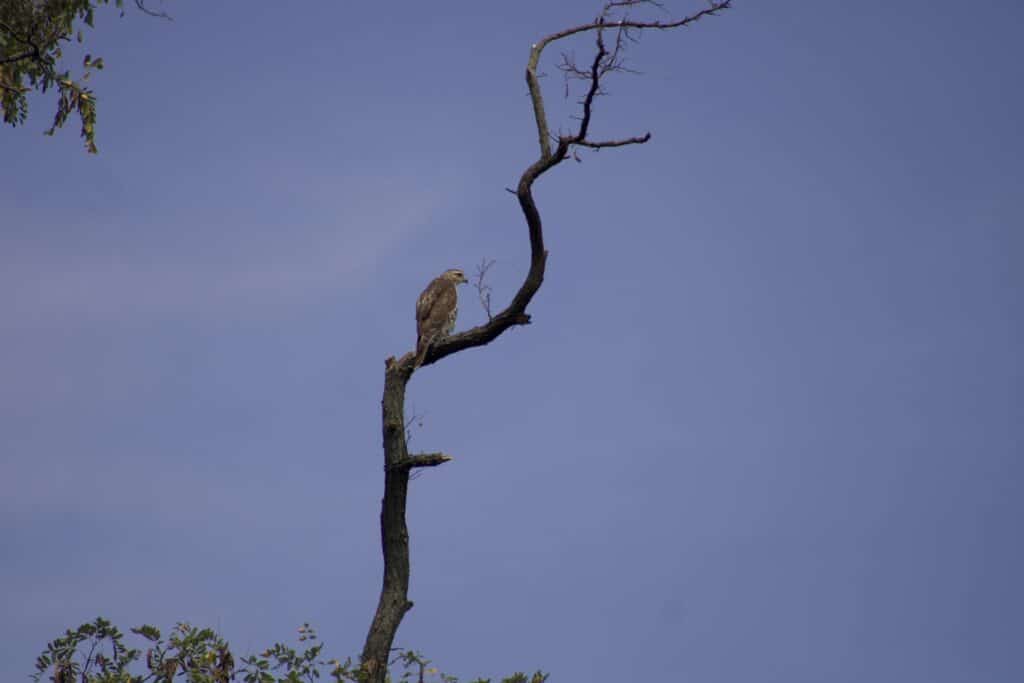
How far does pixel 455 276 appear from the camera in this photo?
57.8 feet

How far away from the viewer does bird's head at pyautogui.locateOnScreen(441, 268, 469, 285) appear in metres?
17.4

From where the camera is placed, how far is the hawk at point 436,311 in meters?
14.5

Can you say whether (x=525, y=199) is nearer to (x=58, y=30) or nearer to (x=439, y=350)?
(x=439, y=350)

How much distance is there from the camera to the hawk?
1449 cm

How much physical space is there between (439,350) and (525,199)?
197 cm

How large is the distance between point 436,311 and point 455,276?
201 centimetres

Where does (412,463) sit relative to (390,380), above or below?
below

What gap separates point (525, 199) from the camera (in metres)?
13.0

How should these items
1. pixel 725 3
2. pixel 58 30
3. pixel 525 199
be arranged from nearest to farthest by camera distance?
pixel 525 199 → pixel 725 3 → pixel 58 30

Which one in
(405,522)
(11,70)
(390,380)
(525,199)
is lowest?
(405,522)

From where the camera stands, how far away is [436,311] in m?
15.7

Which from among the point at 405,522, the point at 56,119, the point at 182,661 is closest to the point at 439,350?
the point at 405,522

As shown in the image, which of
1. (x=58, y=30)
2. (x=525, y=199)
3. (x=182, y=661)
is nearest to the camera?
(x=182, y=661)

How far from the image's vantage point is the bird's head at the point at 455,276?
17.4 m
